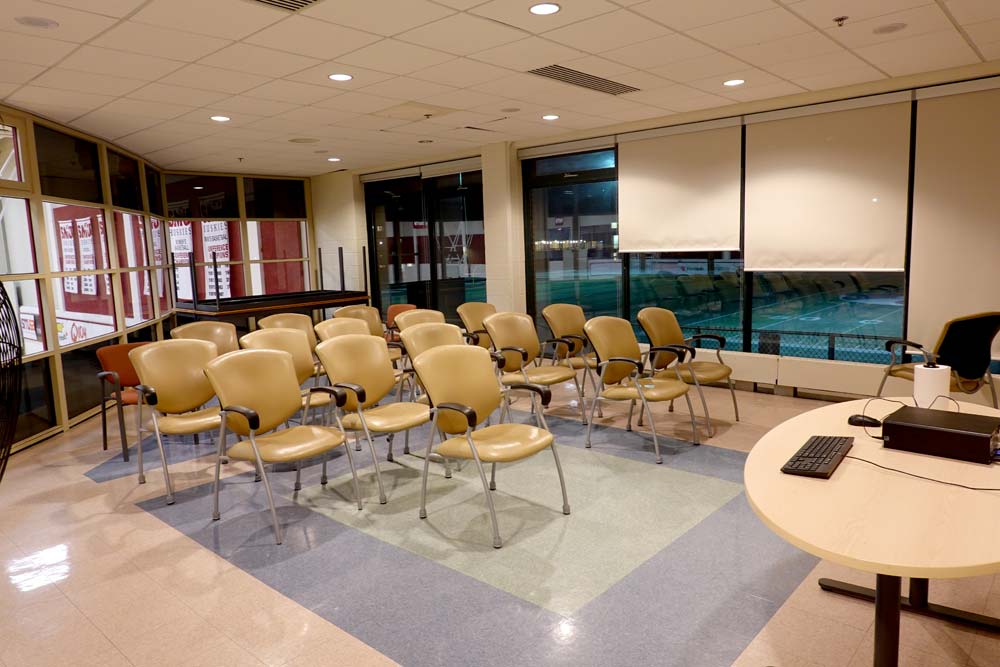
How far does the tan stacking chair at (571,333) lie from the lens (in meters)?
6.10

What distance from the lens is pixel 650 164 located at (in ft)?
23.9

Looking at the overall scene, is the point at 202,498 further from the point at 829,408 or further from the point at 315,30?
the point at 829,408

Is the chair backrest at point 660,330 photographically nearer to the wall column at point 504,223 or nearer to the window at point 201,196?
the wall column at point 504,223

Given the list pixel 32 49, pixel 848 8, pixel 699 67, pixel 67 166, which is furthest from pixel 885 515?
pixel 67 166

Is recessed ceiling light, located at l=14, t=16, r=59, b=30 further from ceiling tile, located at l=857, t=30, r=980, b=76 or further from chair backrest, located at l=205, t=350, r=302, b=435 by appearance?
ceiling tile, located at l=857, t=30, r=980, b=76

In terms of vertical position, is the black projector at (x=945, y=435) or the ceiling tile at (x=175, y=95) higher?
the ceiling tile at (x=175, y=95)

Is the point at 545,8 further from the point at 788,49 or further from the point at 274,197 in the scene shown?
→ the point at 274,197

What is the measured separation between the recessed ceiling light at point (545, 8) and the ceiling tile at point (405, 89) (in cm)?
160

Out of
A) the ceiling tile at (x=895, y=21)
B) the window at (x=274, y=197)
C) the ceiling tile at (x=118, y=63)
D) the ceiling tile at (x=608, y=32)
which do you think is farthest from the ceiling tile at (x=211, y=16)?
the window at (x=274, y=197)

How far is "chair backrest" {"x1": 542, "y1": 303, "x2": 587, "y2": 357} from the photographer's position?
612 cm

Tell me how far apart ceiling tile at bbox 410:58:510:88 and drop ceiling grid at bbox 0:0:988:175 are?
0.02 m

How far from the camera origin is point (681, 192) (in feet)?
23.4

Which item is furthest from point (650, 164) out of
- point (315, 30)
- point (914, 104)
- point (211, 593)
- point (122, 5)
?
point (211, 593)

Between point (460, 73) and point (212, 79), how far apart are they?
180cm
